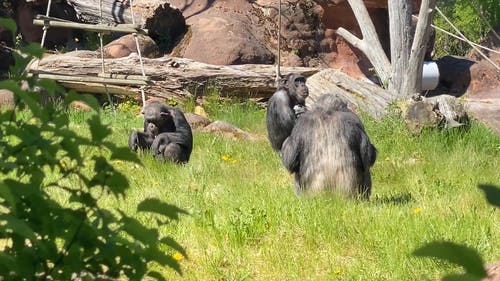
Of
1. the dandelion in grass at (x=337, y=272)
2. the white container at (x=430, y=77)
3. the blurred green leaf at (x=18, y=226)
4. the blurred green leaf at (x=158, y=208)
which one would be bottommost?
the white container at (x=430, y=77)

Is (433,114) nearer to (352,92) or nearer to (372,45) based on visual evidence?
(352,92)

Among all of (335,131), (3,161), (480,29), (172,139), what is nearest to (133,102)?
(172,139)

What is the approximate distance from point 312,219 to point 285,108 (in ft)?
13.2

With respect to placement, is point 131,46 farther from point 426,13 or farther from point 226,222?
point 226,222

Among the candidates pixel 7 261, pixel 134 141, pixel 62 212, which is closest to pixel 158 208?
pixel 62 212

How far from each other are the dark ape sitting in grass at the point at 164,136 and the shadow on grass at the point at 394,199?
2435mm

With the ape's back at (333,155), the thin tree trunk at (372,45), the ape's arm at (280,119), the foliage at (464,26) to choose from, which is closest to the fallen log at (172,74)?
the thin tree trunk at (372,45)

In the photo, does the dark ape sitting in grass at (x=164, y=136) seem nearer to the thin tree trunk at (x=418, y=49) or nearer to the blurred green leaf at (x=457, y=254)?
the thin tree trunk at (x=418, y=49)

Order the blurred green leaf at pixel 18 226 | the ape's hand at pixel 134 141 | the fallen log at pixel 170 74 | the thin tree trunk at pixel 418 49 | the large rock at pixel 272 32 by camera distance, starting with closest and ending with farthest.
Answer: the blurred green leaf at pixel 18 226, the ape's hand at pixel 134 141, the thin tree trunk at pixel 418 49, the fallen log at pixel 170 74, the large rock at pixel 272 32

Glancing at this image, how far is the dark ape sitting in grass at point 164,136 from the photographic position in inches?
394

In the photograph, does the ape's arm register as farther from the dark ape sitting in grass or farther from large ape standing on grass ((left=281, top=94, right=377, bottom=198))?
large ape standing on grass ((left=281, top=94, right=377, bottom=198))

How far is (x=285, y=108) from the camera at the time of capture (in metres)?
10.6

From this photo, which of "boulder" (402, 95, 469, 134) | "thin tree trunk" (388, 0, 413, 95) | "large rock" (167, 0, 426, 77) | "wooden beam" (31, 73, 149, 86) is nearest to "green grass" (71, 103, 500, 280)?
"boulder" (402, 95, 469, 134)

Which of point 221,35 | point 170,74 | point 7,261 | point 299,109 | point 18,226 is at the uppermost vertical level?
point 18,226
